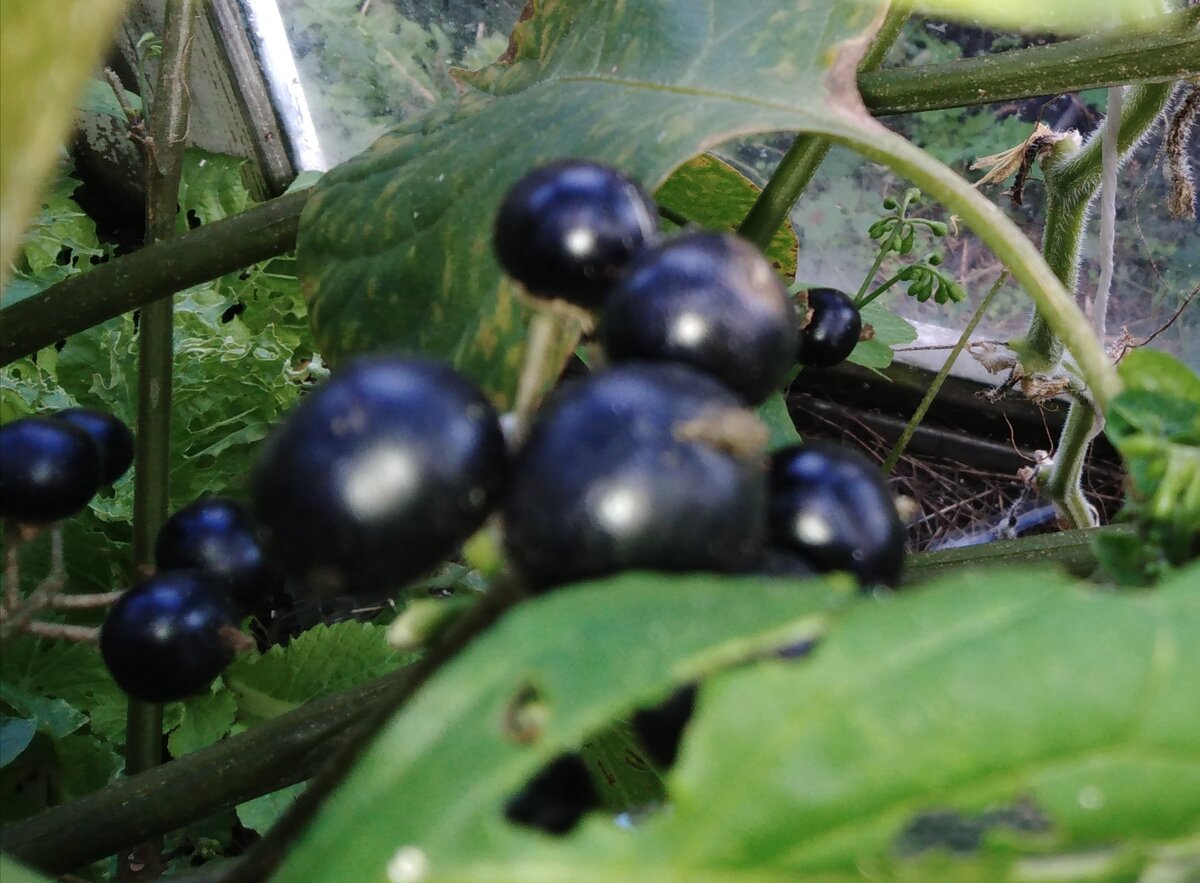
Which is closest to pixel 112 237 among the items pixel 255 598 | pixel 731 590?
pixel 255 598

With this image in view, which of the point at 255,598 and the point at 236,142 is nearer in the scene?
the point at 255,598

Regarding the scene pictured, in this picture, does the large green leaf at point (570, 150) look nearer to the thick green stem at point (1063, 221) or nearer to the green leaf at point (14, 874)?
the green leaf at point (14, 874)

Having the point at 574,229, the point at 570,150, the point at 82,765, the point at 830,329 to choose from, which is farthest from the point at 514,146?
the point at 82,765

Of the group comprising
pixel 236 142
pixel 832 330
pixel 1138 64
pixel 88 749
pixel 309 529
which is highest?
pixel 1138 64

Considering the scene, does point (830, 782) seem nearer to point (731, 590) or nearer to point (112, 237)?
point (731, 590)

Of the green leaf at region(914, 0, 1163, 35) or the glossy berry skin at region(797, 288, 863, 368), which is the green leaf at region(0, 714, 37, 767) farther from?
the green leaf at region(914, 0, 1163, 35)

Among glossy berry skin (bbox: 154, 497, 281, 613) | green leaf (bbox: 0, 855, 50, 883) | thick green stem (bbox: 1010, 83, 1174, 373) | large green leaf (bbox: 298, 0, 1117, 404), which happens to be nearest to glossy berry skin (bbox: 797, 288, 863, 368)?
thick green stem (bbox: 1010, 83, 1174, 373)
